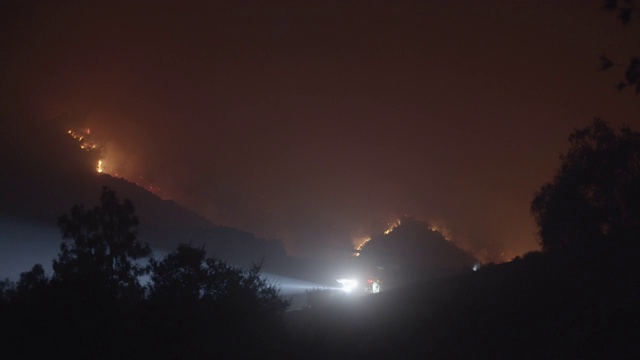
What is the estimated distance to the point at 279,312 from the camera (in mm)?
20750

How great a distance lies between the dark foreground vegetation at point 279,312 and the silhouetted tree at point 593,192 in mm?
4706

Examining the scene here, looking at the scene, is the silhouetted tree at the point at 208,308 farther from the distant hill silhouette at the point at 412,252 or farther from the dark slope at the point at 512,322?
the distant hill silhouette at the point at 412,252

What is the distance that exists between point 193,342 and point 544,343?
12775mm

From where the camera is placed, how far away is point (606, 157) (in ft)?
139

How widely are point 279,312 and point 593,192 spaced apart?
3212 cm

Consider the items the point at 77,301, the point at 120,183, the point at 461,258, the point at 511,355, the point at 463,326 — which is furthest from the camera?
the point at 120,183

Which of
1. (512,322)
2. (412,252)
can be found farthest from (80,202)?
(512,322)

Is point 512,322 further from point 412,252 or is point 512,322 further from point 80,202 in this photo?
point 80,202

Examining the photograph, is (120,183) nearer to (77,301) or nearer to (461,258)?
(461,258)

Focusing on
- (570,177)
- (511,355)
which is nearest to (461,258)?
(570,177)

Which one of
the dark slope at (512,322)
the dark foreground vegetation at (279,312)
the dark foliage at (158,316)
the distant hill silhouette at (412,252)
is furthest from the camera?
the distant hill silhouette at (412,252)

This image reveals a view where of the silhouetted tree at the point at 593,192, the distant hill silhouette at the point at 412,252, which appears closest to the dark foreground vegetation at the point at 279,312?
the silhouetted tree at the point at 593,192

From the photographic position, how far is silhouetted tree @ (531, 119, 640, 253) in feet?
131

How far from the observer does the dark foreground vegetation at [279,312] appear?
15.7 m
